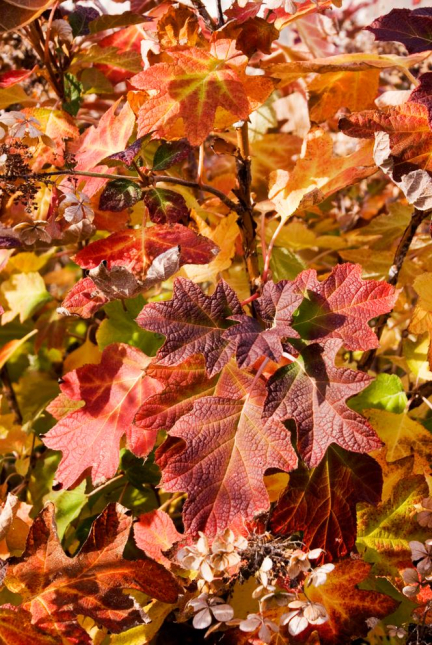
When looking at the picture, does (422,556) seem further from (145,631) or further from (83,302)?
(83,302)

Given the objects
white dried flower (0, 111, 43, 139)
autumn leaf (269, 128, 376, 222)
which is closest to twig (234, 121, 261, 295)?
autumn leaf (269, 128, 376, 222)

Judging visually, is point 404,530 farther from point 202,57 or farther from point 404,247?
point 202,57

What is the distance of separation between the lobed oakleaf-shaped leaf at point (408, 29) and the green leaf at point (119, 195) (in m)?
0.33

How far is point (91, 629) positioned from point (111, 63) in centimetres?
84

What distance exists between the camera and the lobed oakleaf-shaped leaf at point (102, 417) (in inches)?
29.5

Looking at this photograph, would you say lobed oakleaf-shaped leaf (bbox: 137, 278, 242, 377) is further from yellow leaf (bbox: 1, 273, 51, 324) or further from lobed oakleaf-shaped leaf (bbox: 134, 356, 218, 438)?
yellow leaf (bbox: 1, 273, 51, 324)

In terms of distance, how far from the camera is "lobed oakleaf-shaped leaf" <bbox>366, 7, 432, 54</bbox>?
0.71 meters

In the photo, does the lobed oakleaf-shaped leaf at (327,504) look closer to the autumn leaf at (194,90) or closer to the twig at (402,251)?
the twig at (402,251)

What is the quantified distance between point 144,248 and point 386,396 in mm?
387

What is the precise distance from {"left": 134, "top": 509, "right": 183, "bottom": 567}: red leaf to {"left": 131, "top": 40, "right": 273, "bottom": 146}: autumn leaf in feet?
1.48

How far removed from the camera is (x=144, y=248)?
2.51ft

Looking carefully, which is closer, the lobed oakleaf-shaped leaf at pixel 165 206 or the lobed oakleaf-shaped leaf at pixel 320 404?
the lobed oakleaf-shaped leaf at pixel 320 404

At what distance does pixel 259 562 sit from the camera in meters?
0.61

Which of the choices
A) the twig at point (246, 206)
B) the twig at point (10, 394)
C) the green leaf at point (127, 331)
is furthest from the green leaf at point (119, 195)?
the twig at point (10, 394)
